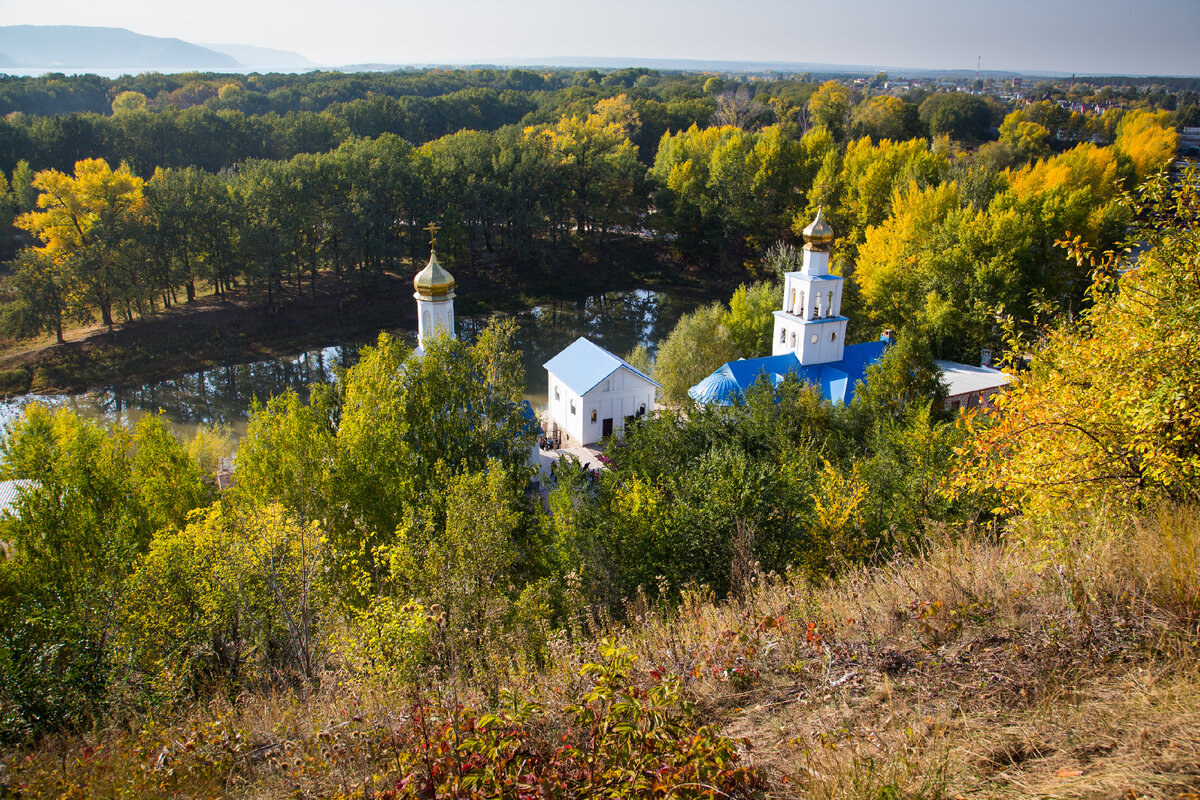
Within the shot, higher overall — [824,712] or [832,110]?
[832,110]

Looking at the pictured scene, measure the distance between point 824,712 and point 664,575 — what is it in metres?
6.21

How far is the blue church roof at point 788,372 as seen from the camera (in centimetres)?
2145

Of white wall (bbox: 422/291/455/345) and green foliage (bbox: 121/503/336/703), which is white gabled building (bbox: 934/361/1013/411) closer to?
white wall (bbox: 422/291/455/345)

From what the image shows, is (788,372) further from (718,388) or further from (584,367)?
(584,367)

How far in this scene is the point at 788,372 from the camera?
2094 cm

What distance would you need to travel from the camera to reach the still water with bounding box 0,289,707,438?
27000 mm

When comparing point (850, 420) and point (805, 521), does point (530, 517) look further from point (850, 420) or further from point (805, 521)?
point (850, 420)

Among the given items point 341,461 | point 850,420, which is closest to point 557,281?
point 850,420

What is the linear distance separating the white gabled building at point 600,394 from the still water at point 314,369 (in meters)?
4.75

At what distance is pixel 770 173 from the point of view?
42.2 metres

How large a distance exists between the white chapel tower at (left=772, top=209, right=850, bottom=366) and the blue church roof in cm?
42

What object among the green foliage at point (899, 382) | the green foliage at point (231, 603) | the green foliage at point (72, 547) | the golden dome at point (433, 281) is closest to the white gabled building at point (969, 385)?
the green foliage at point (899, 382)

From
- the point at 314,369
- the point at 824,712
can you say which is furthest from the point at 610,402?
the point at 824,712

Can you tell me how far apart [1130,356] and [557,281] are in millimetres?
38912
